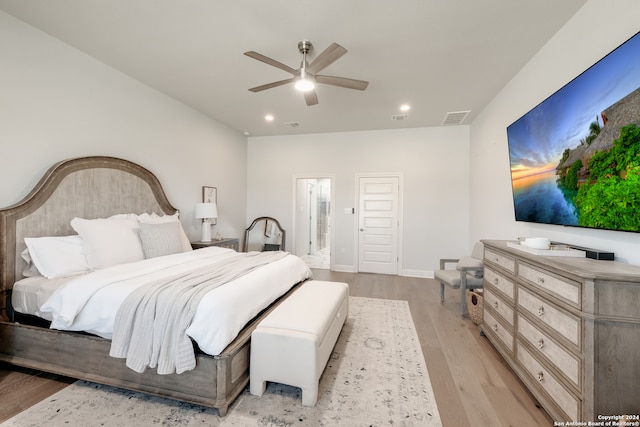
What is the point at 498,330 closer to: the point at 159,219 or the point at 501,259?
the point at 501,259

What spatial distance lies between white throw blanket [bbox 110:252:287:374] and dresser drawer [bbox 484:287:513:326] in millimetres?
2360

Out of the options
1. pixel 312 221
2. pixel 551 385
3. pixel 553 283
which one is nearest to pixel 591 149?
pixel 553 283

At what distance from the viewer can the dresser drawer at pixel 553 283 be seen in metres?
1.44

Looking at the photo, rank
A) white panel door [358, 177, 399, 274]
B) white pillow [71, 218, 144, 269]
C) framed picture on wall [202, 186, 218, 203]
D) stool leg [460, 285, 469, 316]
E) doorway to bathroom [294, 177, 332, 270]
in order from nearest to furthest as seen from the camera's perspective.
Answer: white pillow [71, 218, 144, 269] → stool leg [460, 285, 469, 316] → framed picture on wall [202, 186, 218, 203] → white panel door [358, 177, 399, 274] → doorway to bathroom [294, 177, 332, 270]

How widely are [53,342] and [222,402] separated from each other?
138cm

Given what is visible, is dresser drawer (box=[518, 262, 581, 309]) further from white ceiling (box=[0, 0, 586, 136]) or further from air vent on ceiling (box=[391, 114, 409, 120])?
air vent on ceiling (box=[391, 114, 409, 120])

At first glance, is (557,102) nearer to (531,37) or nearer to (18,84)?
(531,37)

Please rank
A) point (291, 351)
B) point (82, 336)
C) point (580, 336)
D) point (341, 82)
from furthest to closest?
point (341, 82)
point (82, 336)
point (291, 351)
point (580, 336)

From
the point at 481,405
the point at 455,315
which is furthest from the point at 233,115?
the point at 481,405

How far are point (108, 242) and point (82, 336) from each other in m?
0.95

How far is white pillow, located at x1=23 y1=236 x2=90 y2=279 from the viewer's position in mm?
2234

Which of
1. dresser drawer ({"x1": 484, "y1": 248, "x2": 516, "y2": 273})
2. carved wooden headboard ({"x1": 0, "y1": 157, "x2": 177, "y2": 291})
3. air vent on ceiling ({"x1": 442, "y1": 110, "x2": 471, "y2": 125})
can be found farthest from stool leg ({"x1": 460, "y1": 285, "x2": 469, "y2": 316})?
carved wooden headboard ({"x1": 0, "y1": 157, "x2": 177, "y2": 291})

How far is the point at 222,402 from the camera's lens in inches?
64.5

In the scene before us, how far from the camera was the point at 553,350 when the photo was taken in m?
1.60
